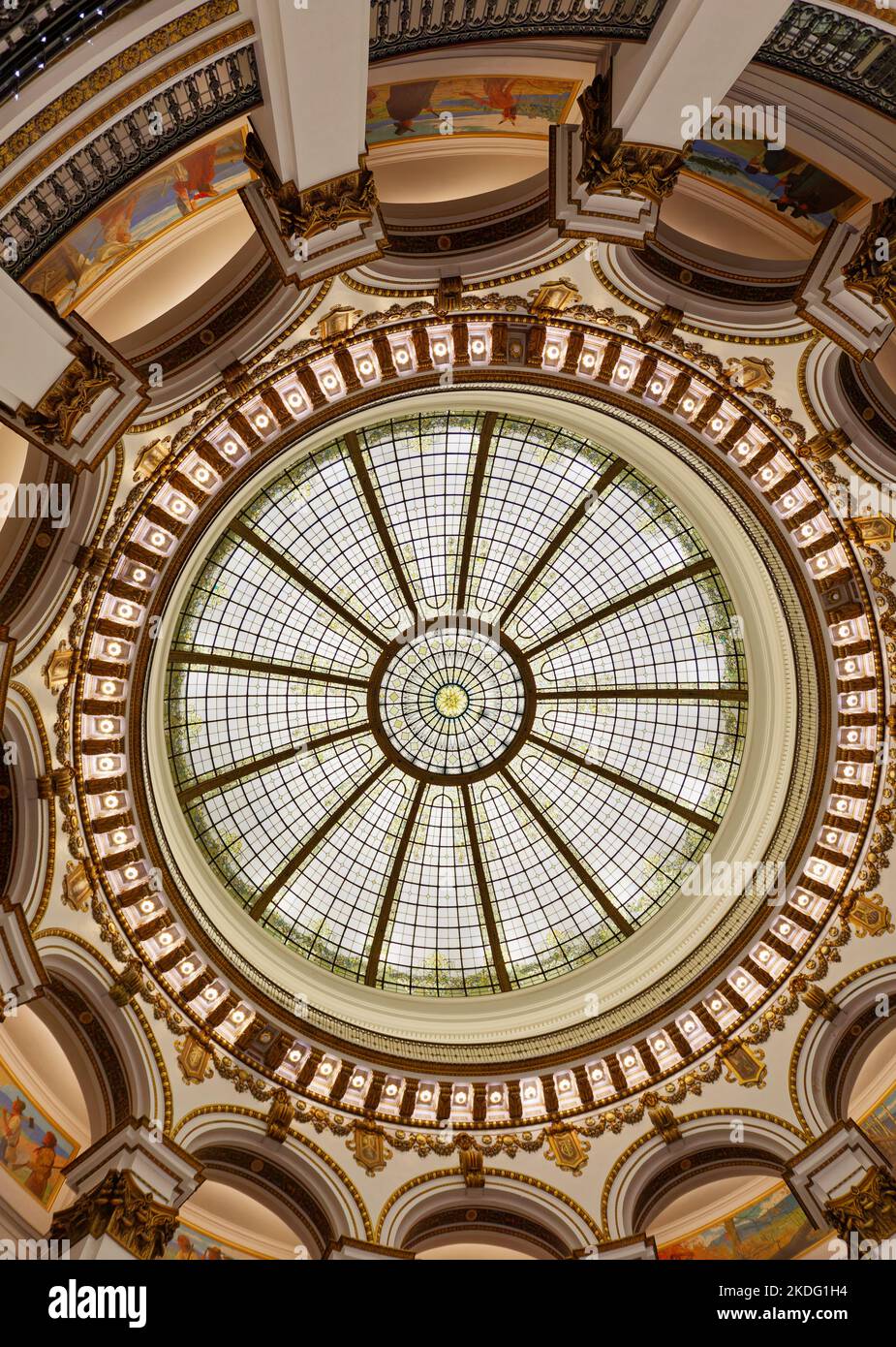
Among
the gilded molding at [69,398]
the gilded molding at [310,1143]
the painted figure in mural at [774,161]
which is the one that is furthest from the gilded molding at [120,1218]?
the painted figure in mural at [774,161]

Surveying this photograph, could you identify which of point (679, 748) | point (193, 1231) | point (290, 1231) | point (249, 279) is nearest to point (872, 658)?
point (679, 748)

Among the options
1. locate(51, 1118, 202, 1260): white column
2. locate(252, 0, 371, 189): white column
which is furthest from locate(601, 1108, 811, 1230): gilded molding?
locate(252, 0, 371, 189): white column

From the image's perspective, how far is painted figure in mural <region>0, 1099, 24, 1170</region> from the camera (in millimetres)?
15203

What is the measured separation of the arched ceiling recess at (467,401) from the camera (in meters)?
14.9

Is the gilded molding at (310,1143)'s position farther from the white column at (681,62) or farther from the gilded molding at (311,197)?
the white column at (681,62)

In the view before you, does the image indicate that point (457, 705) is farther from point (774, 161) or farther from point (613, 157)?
point (613, 157)

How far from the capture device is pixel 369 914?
22.4 metres

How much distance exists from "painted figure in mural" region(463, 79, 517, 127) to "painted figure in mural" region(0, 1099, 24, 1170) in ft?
54.2

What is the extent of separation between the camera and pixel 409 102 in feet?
37.3

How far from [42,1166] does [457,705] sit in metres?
12.5

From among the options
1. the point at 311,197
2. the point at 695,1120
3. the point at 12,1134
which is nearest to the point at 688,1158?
the point at 695,1120

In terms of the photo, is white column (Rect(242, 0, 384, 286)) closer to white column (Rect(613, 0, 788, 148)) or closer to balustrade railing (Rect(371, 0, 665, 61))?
balustrade railing (Rect(371, 0, 665, 61))

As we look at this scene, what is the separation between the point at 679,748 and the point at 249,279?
1429 cm

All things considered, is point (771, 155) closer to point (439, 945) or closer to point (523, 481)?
point (523, 481)
